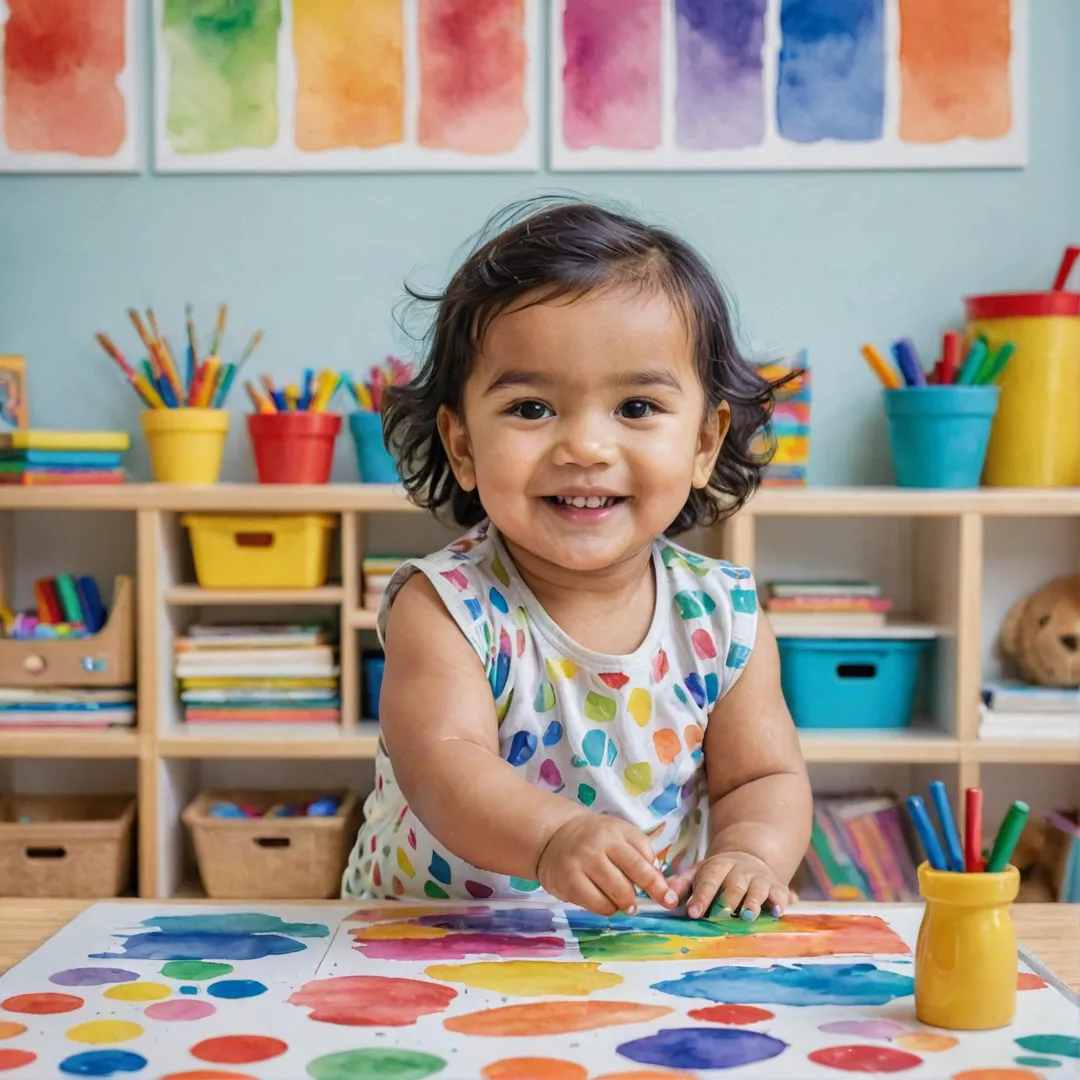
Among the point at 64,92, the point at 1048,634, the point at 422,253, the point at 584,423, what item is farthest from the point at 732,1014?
the point at 64,92

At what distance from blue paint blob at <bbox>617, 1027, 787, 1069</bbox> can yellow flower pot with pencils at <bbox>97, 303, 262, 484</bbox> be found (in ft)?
5.15

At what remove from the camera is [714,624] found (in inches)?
41.5

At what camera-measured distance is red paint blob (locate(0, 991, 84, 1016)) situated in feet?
2.03

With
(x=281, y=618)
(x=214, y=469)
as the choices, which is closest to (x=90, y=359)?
(x=214, y=469)

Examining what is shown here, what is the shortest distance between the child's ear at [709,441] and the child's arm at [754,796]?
0.40 ft

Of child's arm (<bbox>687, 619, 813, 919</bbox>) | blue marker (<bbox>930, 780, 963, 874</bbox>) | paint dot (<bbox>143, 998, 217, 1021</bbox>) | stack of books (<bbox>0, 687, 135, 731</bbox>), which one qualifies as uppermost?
blue marker (<bbox>930, 780, 963, 874</bbox>)

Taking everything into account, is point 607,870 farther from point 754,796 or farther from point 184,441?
point 184,441

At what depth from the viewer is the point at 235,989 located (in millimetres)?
646

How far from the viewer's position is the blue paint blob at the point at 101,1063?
54cm

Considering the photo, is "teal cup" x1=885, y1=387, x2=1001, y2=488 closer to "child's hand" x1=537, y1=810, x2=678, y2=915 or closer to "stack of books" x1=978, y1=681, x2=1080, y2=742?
"stack of books" x1=978, y1=681, x2=1080, y2=742

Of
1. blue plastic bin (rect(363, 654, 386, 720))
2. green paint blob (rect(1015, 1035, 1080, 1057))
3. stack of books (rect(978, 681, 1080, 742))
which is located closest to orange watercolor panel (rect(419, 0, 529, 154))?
blue plastic bin (rect(363, 654, 386, 720))

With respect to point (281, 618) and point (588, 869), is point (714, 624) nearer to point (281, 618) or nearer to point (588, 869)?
point (588, 869)

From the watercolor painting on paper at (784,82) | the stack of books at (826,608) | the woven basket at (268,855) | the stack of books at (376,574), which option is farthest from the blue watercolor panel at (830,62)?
the woven basket at (268,855)

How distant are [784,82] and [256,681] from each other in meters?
1.21
